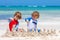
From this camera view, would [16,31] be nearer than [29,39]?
No

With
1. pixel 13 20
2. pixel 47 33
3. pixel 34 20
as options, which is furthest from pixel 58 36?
pixel 13 20

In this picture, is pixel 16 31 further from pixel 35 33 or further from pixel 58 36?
pixel 58 36

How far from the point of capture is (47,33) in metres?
7.07

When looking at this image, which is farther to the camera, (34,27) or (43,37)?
(34,27)

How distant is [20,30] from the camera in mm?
7070

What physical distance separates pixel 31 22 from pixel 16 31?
452 mm

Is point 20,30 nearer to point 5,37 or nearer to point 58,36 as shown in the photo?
point 5,37

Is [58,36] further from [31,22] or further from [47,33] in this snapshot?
[31,22]

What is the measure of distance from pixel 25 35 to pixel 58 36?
0.81 meters

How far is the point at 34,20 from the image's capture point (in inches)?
284

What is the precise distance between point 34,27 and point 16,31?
486 millimetres

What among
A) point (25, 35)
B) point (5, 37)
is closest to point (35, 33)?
point (25, 35)

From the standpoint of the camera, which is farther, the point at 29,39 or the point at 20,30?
the point at 20,30

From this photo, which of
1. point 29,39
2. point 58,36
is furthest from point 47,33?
point 29,39
